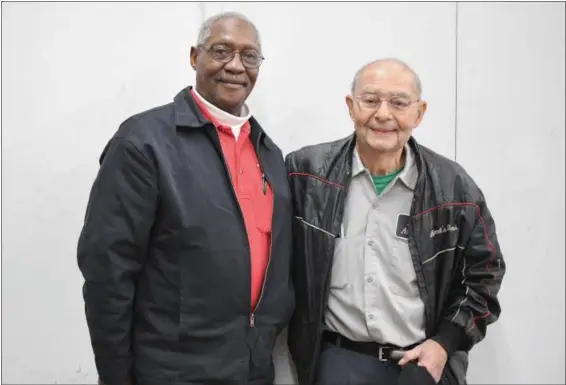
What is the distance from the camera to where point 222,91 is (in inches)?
57.1

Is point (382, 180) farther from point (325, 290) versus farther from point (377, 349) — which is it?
point (377, 349)

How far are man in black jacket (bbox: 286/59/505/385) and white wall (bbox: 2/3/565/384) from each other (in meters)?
0.36

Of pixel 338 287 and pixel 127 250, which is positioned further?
pixel 338 287

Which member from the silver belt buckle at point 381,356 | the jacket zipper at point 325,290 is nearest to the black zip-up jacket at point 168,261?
the jacket zipper at point 325,290

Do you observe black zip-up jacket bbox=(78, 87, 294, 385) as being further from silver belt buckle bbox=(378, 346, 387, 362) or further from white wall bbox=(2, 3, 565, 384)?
white wall bbox=(2, 3, 565, 384)

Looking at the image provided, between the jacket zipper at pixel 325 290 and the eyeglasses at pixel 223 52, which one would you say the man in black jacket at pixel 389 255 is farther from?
the eyeglasses at pixel 223 52

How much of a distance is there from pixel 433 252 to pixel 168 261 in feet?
2.58

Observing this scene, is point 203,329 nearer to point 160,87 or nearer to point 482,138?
point 160,87

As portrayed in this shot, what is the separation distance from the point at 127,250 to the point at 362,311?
28.1 inches

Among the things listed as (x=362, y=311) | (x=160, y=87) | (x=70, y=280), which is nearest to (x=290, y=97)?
(x=160, y=87)

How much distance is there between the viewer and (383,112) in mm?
1510

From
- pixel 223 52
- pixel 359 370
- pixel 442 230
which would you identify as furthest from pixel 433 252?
pixel 223 52

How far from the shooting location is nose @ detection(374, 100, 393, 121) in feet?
4.95

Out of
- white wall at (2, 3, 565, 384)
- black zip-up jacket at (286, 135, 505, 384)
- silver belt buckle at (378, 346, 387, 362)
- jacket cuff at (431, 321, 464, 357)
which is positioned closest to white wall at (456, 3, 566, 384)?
white wall at (2, 3, 565, 384)
